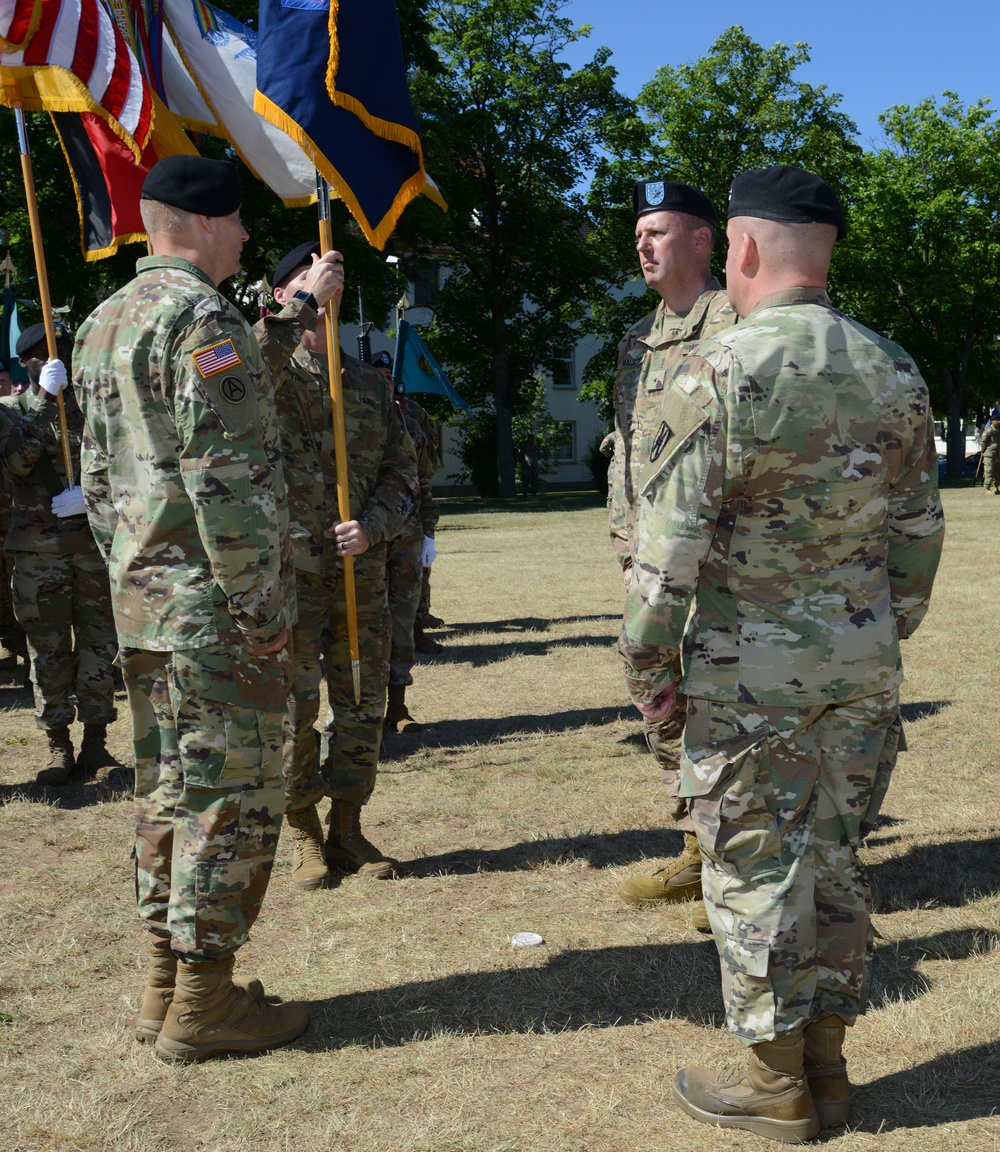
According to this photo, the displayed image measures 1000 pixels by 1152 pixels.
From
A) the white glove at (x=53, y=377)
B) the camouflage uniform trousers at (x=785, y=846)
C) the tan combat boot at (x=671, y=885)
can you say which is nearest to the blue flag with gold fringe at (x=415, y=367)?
the white glove at (x=53, y=377)

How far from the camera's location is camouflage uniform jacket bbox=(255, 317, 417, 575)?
4.89m

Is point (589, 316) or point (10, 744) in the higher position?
point (589, 316)

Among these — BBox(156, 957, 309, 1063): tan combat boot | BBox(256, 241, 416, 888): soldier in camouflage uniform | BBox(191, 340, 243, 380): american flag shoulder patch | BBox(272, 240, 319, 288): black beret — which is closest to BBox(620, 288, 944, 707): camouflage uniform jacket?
BBox(191, 340, 243, 380): american flag shoulder patch

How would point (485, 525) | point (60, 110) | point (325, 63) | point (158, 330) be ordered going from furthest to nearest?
point (485, 525) < point (60, 110) < point (325, 63) < point (158, 330)

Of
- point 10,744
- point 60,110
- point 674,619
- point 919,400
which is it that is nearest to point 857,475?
point 919,400

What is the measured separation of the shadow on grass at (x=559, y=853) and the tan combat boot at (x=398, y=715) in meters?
2.68

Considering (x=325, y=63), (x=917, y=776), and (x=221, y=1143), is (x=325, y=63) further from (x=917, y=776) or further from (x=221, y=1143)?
(x=917, y=776)

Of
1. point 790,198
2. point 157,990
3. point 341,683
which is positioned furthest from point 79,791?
point 790,198

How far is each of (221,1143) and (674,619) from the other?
74.7 inches

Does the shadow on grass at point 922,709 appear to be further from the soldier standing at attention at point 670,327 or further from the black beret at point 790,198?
the black beret at point 790,198

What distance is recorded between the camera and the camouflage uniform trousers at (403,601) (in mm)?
8383

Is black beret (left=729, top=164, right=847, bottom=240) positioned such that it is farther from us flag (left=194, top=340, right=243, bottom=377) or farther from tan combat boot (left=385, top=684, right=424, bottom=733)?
tan combat boot (left=385, top=684, right=424, bottom=733)

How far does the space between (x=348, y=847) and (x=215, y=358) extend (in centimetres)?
270

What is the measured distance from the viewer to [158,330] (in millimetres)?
3412
